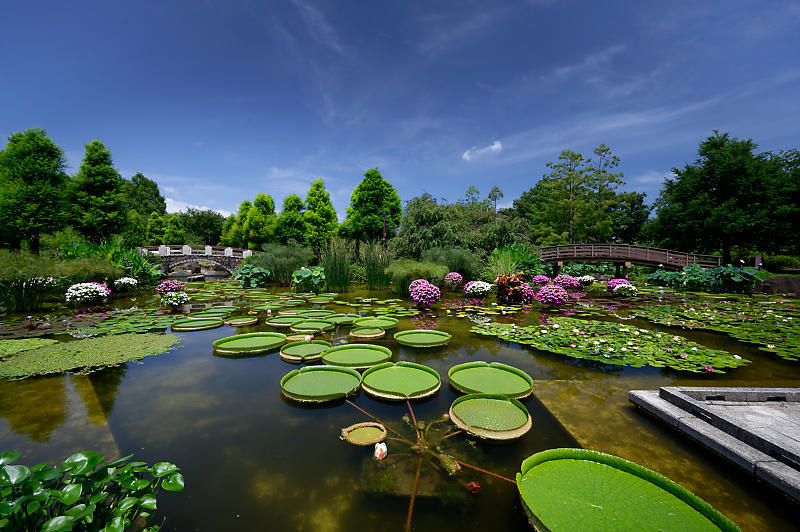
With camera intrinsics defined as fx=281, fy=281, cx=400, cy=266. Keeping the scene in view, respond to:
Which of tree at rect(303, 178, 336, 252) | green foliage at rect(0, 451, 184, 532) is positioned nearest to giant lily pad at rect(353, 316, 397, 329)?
green foliage at rect(0, 451, 184, 532)

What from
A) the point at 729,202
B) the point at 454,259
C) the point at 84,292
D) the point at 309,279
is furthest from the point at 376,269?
the point at 729,202

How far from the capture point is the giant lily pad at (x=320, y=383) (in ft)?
8.18

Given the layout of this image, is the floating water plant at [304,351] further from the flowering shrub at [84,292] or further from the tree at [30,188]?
the tree at [30,188]

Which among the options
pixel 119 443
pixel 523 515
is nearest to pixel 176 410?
pixel 119 443

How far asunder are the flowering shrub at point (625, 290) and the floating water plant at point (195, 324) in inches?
429

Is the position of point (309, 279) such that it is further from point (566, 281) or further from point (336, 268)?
point (566, 281)

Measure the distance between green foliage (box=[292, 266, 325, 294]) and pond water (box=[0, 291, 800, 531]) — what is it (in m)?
5.60

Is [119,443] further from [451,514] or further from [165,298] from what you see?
[165,298]

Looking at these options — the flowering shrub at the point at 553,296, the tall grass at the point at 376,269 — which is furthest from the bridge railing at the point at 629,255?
the tall grass at the point at 376,269

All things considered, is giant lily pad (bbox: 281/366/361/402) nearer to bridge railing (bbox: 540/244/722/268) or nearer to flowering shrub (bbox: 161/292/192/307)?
flowering shrub (bbox: 161/292/192/307)

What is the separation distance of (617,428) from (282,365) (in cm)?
332

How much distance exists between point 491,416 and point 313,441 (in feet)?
4.35

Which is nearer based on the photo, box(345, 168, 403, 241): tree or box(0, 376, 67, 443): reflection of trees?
box(0, 376, 67, 443): reflection of trees

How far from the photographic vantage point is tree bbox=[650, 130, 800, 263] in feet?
59.7
